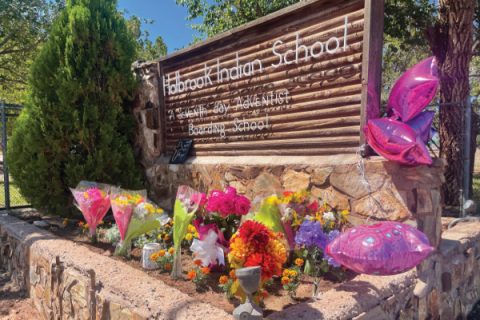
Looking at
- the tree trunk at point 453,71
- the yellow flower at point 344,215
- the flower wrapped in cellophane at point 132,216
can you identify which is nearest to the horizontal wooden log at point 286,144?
the yellow flower at point 344,215

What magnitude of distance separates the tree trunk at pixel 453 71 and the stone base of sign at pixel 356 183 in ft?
11.5

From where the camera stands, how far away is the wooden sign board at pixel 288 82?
2.55 metres

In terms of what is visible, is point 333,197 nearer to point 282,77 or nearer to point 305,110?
point 305,110

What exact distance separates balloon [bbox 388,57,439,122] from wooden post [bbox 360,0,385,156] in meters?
0.15

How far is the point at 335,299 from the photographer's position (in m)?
1.82

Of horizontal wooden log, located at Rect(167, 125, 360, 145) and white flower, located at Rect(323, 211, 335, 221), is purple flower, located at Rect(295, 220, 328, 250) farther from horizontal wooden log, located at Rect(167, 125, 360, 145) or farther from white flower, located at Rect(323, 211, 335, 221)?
horizontal wooden log, located at Rect(167, 125, 360, 145)

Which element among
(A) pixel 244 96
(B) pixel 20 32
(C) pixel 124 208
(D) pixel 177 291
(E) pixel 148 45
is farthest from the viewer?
(E) pixel 148 45

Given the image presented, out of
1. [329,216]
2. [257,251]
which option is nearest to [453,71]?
[329,216]

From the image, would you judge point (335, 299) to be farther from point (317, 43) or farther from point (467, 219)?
point (467, 219)

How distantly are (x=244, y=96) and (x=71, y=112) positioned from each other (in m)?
2.17

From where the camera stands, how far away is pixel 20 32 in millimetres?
10844

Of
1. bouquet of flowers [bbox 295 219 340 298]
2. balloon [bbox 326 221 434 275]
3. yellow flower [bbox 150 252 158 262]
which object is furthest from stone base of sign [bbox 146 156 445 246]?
yellow flower [bbox 150 252 158 262]

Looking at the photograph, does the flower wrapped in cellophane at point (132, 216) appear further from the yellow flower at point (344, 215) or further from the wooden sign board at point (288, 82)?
the yellow flower at point (344, 215)

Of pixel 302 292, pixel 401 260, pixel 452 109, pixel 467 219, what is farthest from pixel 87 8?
pixel 452 109
